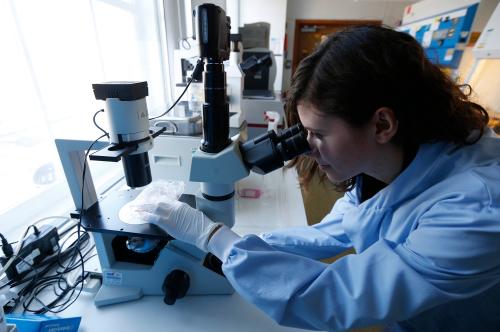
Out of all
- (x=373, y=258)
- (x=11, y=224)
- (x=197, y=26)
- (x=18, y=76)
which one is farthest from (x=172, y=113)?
(x=373, y=258)

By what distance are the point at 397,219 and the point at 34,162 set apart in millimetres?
1254

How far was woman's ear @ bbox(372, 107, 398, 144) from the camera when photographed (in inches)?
21.8

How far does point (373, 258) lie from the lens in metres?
0.51

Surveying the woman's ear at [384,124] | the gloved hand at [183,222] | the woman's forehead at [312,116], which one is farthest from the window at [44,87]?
the woman's ear at [384,124]

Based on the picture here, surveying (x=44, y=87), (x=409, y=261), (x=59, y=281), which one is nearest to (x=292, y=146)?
(x=409, y=261)

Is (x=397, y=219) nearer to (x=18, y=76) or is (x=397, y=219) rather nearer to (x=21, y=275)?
(x=21, y=275)

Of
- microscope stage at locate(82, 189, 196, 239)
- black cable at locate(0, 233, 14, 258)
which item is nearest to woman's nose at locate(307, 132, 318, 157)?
microscope stage at locate(82, 189, 196, 239)

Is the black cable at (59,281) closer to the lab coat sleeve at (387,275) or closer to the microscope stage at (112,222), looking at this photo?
the microscope stage at (112,222)

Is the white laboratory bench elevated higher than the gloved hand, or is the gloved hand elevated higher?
the gloved hand

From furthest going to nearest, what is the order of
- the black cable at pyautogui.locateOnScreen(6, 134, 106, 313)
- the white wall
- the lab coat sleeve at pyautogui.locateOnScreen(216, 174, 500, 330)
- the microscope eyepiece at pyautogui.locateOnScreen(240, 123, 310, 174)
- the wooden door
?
the wooden door
the white wall
the black cable at pyautogui.locateOnScreen(6, 134, 106, 313)
the microscope eyepiece at pyautogui.locateOnScreen(240, 123, 310, 174)
the lab coat sleeve at pyautogui.locateOnScreen(216, 174, 500, 330)

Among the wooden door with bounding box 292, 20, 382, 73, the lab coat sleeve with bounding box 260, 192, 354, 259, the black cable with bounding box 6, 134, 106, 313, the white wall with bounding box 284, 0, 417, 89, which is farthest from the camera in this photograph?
the wooden door with bounding box 292, 20, 382, 73

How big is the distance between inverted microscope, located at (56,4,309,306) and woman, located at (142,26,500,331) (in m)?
0.07

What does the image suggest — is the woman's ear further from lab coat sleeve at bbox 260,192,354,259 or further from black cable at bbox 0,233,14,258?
black cable at bbox 0,233,14,258

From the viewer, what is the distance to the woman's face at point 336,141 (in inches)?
23.0
